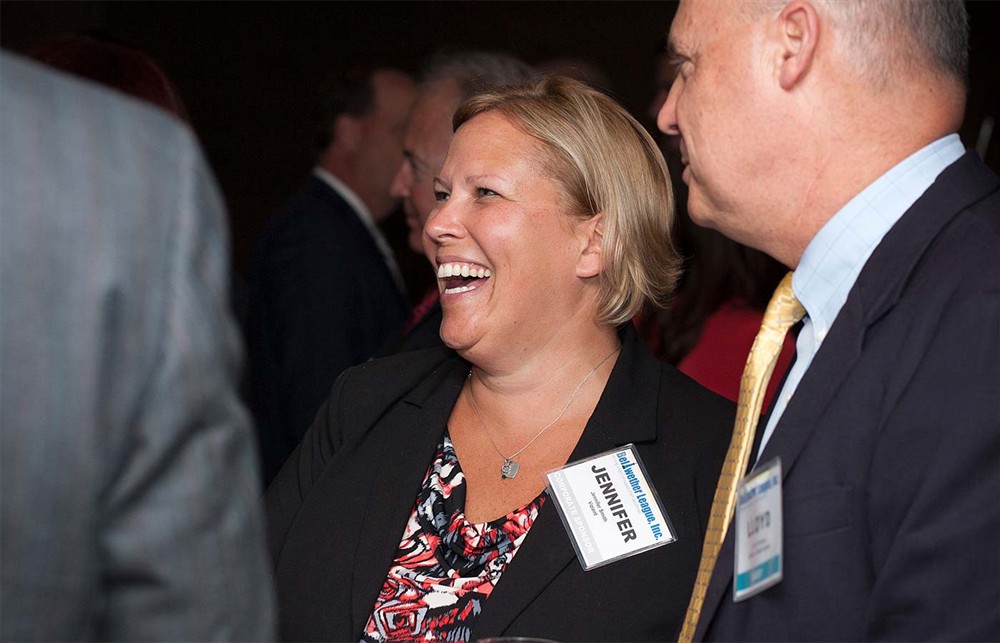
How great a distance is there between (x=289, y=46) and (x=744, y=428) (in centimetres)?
569

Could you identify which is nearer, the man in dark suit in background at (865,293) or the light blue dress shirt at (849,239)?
the man in dark suit in background at (865,293)

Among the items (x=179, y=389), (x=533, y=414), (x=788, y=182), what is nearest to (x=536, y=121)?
(x=533, y=414)

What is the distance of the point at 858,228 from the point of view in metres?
1.61

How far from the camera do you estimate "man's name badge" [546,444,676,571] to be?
2018 mm

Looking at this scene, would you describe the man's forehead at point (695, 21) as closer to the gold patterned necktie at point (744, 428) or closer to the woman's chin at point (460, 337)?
the gold patterned necktie at point (744, 428)

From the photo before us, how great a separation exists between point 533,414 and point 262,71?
16.8ft

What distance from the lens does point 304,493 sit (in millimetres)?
2336

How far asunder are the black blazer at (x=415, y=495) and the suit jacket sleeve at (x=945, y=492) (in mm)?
633

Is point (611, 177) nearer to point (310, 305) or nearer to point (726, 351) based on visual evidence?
point (726, 351)

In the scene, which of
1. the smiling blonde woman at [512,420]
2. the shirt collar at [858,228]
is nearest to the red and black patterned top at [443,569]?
the smiling blonde woman at [512,420]

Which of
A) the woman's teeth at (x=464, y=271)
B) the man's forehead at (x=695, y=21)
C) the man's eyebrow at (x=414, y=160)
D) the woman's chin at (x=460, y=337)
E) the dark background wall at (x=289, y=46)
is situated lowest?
the dark background wall at (x=289, y=46)

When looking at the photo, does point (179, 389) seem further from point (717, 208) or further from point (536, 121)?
point (536, 121)

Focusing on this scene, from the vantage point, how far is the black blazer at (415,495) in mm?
1979

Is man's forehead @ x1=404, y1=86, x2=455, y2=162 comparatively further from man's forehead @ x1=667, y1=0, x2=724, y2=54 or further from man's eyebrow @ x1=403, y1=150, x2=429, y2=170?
man's forehead @ x1=667, y1=0, x2=724, y2=54
